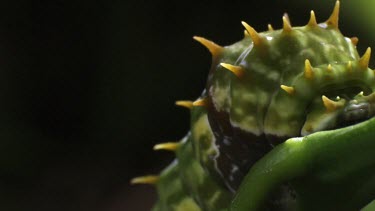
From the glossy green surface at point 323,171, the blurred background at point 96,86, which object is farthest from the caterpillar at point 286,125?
the blurred background at point 96,86

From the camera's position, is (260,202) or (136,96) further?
(136,96)

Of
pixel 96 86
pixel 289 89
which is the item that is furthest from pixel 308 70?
pixel 96 86

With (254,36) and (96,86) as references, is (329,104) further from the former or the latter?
(96,86)

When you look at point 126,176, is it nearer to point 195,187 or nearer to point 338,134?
point 195,187

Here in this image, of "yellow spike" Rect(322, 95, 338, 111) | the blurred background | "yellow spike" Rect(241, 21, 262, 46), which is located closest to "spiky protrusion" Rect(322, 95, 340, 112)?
"yellow spike" Rect(322, 95, 338, 111)

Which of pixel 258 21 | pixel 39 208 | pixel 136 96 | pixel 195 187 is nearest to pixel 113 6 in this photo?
pixel 136 96

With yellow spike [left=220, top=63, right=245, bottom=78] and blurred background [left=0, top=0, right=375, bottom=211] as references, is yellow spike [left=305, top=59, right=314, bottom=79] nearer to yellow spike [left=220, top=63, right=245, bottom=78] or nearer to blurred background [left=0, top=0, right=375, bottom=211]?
yellow spike [left=220, top=63, right=245, bottom=78]
